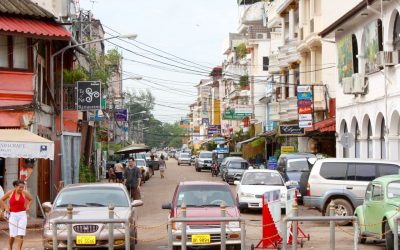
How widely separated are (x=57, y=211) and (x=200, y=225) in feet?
11.0

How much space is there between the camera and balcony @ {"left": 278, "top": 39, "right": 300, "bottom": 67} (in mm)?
51812

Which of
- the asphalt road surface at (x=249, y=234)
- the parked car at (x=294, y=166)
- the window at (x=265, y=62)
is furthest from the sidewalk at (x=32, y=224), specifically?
the window at (x=265, y=62)

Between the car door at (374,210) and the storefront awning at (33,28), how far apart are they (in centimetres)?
1195

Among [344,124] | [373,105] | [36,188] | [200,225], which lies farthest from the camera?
[344,124]

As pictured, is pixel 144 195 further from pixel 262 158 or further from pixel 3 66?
pixel 262 158

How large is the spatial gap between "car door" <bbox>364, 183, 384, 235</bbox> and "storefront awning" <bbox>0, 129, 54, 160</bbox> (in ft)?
29.6

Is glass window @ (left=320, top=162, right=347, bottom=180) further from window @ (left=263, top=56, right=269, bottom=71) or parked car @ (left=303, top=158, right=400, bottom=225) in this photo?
window @ (left=263, top=56, right=269, bottom=71)

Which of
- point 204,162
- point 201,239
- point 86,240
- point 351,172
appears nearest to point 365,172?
point 351,172

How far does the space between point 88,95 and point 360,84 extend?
11.6 m

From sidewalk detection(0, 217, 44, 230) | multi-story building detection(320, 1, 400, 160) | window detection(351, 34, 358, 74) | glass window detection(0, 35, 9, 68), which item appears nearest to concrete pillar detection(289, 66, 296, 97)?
multi-story building detection(320, 1, 400, 160)

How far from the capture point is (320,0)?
46.7 meters

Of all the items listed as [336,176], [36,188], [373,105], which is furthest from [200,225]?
[373,105]

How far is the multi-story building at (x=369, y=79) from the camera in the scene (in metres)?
30.1

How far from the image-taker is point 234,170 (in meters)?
48.2
